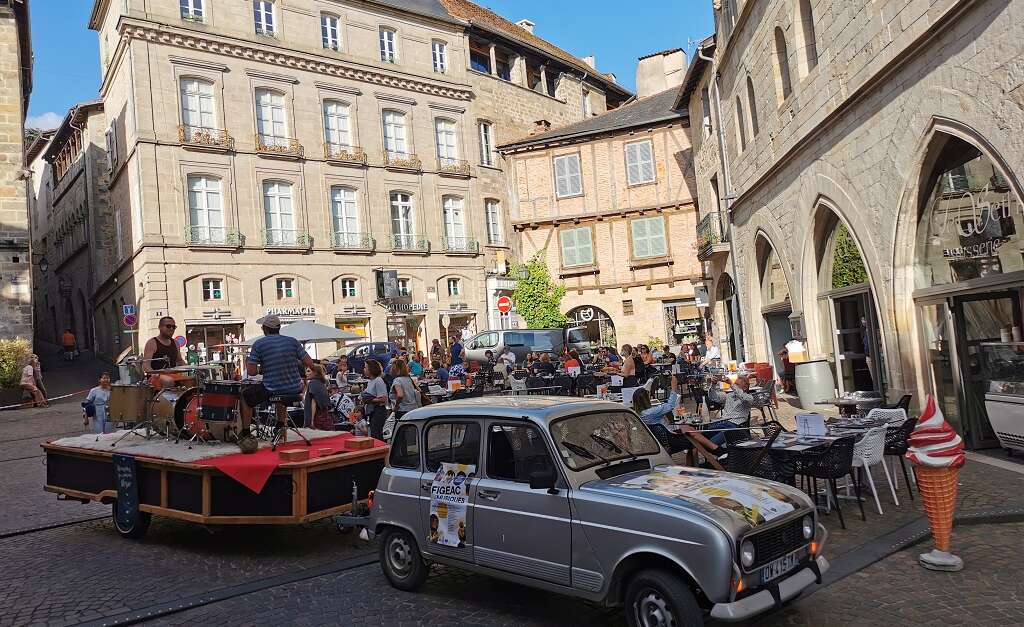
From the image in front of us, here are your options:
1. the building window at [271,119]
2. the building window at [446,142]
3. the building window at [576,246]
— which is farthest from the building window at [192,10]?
the building window at [576,246]

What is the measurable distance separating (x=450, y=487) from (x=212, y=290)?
939 inches

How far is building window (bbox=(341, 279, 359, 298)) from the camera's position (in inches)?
1190

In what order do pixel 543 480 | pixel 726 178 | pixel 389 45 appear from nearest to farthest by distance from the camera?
pixel 543 480 < pixel 726 178 < pixel 389 45

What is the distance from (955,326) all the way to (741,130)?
10025mm

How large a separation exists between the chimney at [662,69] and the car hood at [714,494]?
118ft

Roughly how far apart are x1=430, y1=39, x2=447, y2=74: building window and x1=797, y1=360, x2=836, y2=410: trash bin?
24462mm

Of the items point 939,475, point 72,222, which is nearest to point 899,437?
point 939,475

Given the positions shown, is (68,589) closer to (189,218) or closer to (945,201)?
(945,201)

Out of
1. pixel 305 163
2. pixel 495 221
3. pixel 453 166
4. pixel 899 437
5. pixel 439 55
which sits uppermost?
pixel 439 55

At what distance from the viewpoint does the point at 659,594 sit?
4402mm

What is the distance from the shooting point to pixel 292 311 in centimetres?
2856

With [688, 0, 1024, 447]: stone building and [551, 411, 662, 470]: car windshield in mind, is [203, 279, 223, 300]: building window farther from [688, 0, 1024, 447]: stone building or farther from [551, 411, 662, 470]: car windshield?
[551, 411, 662, 470]: car windshield

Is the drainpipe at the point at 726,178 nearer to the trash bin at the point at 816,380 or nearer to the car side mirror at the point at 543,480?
the trash bin at the point at 816,380

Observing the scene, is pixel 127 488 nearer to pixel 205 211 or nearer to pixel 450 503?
pixel 450 503
